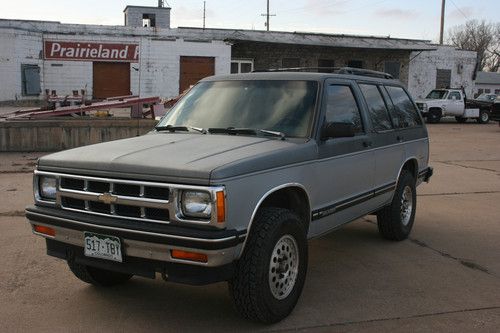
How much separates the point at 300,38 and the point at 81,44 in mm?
11972

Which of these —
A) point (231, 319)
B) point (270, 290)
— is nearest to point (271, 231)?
point (270, 290)

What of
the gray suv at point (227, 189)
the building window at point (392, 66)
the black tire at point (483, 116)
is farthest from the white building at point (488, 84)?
the gray suv at point (227, 189)

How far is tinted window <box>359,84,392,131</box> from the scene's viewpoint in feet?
18.3

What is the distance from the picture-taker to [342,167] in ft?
15.7

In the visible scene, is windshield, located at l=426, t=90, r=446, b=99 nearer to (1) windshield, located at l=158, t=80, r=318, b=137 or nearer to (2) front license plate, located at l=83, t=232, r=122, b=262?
(1) windshield, located at l=158, t=80, r=318, b=137

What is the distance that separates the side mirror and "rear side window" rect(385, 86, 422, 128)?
177cm

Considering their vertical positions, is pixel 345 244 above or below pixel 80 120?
below

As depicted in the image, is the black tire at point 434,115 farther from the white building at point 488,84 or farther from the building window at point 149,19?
the white building at point 488,84

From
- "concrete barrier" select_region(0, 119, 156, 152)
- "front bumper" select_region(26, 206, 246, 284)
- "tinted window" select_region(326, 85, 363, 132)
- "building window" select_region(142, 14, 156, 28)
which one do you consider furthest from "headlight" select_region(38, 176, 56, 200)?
"building window" select_region(142, 14, 156, 28)

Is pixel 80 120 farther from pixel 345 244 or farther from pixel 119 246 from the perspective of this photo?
pixel 119 246

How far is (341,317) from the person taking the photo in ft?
13.4

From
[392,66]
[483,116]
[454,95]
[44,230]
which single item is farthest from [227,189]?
[392,66]

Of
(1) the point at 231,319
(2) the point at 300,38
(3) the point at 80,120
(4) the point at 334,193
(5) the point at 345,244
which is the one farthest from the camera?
(2) the point at 300,38

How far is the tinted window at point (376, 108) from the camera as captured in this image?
557 cm
